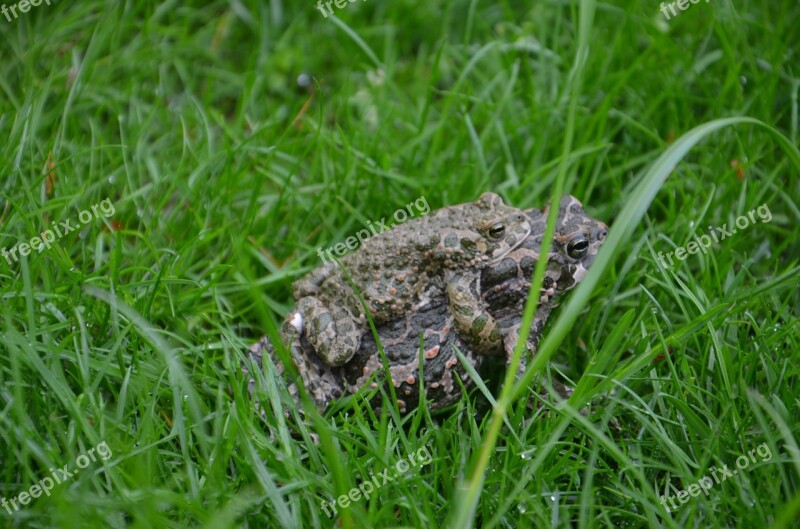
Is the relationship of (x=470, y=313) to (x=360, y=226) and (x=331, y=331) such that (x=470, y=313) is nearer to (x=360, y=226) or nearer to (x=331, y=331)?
(x=331, y=331)

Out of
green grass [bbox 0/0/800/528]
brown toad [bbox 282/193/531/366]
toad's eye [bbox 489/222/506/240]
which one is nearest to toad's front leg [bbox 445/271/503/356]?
brown toad [bbox 282/193/531/366]

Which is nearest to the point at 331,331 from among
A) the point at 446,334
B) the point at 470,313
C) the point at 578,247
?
the point at 446,334

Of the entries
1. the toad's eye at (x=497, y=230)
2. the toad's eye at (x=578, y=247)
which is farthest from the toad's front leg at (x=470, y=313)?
the toad's eye at (x=578, y=247)

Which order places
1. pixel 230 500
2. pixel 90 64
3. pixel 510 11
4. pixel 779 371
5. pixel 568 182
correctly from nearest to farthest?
pixel 230 500, pixel 779 371, pixel 568 182, pixel 90 64, pixel 510 11

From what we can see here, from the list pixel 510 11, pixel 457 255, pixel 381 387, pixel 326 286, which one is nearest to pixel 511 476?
pixel 381 387

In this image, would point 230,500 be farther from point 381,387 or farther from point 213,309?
point 213,309

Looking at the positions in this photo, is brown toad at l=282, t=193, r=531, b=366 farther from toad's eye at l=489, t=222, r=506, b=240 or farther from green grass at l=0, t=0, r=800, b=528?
green grass at l=0, t=0, r=800, b=528

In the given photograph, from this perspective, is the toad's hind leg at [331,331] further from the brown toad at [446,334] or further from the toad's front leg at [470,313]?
the toad's front leg at [470,313]
